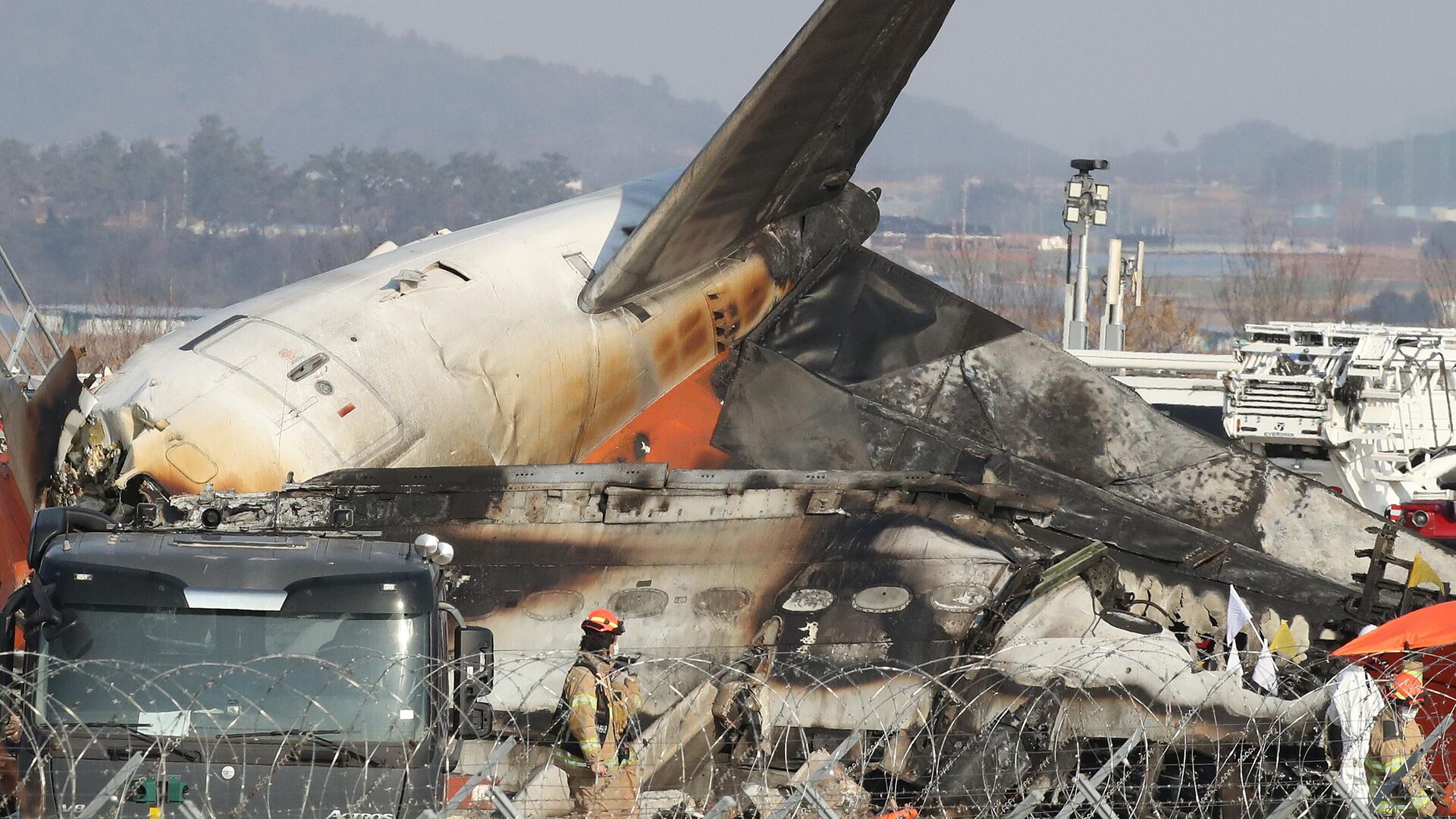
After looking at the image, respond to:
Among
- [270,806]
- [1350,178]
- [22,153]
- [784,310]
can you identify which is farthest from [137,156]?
[270,806]

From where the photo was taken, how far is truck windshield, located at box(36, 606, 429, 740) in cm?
918

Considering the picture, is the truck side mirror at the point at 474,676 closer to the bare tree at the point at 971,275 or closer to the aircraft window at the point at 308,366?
the aircraft window at the point at 308,366

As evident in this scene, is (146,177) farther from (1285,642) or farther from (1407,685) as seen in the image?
(1407,685)

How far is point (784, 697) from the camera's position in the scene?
12.0m

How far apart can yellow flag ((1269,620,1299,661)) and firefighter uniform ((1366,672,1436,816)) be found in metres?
2.90

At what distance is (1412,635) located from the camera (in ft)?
39.9

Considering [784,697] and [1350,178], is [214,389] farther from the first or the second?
[1350,178]

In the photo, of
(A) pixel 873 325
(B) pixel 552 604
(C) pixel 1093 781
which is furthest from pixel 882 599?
(A) pixel 873 325

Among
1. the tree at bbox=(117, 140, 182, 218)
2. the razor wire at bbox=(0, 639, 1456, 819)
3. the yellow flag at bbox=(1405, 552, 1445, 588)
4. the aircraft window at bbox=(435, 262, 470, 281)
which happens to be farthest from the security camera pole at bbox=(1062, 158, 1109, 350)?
the tree at bbox=(117, 140, 182, 218)

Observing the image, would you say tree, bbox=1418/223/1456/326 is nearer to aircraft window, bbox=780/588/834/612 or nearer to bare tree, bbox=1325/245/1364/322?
bare tree, bbox=1325/245/1364/322

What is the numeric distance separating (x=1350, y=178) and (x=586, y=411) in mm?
181445

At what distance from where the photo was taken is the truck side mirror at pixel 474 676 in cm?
952

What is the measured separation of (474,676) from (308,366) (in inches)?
260

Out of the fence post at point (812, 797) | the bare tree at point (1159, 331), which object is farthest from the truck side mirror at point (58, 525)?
the bare tree at point (1159, 331)
